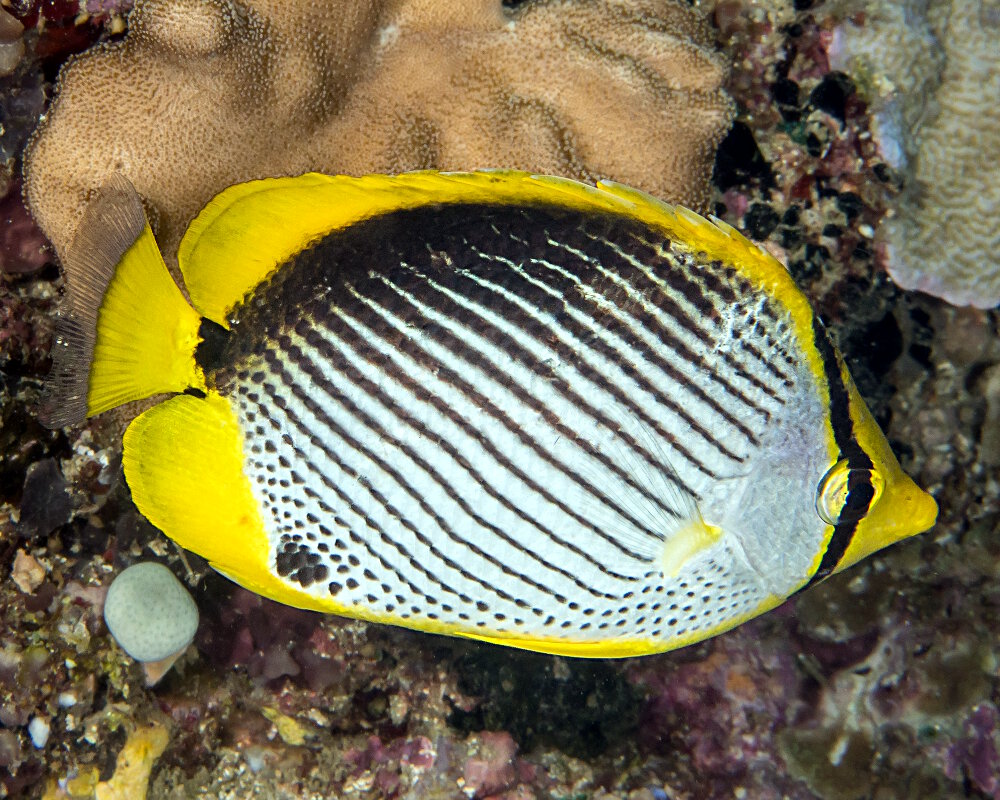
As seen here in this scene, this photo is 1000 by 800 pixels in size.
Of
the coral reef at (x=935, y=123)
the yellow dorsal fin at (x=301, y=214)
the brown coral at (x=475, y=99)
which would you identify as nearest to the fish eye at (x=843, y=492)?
the yellow dorsal fin at (x=301, y=214)

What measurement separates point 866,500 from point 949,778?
187 cm

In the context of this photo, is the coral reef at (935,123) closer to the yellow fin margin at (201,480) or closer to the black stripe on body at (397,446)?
the black stripe on body at (397,446)

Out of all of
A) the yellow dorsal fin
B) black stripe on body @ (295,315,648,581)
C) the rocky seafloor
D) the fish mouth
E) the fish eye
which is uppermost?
the yellow dorsal fin

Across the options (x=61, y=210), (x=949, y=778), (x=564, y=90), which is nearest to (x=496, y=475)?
(x=564, y=90)

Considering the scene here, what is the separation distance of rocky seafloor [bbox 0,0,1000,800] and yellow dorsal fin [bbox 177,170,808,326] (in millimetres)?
781

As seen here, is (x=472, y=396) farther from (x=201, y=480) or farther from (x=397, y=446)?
(x=201, y=480)

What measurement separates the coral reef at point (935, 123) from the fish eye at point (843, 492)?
121cm

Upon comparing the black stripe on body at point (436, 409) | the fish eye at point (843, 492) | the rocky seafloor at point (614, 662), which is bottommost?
the rocky seafloor at point (614, 662)

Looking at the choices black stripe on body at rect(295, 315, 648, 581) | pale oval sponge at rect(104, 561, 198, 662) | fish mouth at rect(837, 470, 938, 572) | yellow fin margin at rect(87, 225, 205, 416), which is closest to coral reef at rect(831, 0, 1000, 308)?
fish mouth at rect(837, 470, 938, 572)

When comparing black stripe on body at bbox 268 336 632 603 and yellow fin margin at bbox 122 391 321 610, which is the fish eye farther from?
yellow fin margin at bbox 122 391 321 610

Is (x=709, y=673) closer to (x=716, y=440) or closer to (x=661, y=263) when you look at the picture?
(x=716, y=440)

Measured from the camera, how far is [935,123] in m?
2.18

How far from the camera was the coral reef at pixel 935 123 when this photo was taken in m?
2.10

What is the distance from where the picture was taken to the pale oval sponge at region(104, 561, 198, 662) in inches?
78.1
